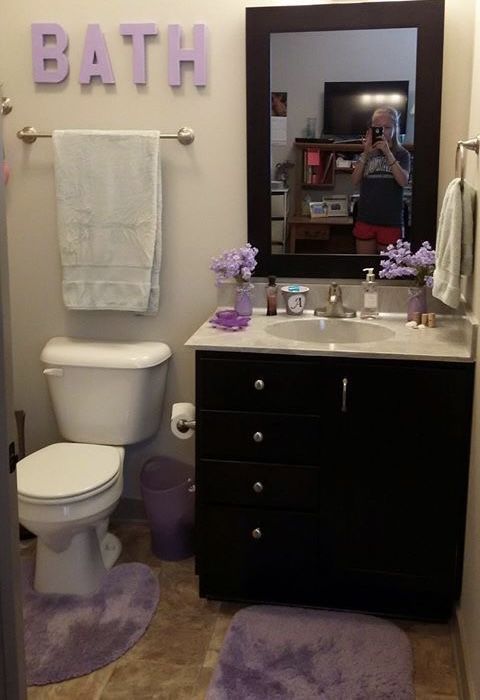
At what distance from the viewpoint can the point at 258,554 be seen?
7.89 ft

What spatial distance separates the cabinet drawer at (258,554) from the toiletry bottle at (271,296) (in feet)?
2.35

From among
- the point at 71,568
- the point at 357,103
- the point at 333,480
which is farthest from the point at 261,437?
the point at 357,103

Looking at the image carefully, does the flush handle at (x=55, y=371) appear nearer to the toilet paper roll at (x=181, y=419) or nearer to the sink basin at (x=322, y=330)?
the toilet paper roll at (x=181, y=419)

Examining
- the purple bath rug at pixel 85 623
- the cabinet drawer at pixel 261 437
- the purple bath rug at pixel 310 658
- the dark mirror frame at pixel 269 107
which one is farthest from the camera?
the dark mirror frame at pixel 269 107

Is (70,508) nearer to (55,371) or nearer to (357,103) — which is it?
(55,371)

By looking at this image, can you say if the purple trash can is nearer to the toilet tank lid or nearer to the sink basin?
the toilet tank lid

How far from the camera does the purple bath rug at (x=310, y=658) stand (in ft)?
6.79

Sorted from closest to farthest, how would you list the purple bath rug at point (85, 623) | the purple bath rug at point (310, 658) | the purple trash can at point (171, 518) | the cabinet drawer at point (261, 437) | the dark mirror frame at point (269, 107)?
the purple bath rug at point (310, 658) → the purple bath rug at point (85, 623) → the cabinet drawer at point (261, 437) → the dark mirror frame at point (269, 107) → the purple trash can at point (171, 518)

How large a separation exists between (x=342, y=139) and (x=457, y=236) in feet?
2.07

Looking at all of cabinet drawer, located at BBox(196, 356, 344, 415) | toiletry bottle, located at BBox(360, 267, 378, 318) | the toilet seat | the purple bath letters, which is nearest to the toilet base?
the toilet seat

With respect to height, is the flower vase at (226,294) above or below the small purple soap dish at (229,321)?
above

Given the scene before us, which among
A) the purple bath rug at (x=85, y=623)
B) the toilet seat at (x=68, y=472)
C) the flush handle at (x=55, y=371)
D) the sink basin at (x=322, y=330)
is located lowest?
the purple bath rug at (x=85, y=623)

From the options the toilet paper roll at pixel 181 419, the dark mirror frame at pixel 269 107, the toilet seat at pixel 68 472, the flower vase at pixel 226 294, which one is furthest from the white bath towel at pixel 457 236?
the toilet seat at pixel 68 472

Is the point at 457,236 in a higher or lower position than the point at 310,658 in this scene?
higher
